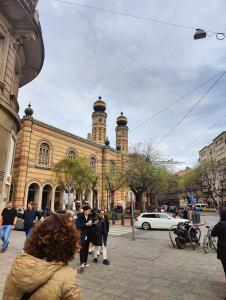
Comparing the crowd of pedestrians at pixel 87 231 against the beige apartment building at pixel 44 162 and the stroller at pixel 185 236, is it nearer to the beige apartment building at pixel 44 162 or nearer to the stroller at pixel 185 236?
the stroller at pixel 185 236

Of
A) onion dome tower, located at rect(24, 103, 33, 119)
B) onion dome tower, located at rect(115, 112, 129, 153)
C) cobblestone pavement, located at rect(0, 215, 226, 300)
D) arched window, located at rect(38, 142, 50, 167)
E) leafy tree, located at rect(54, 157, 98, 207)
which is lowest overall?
cobblestone pavement, located at rect(0, 215, 226, 300)

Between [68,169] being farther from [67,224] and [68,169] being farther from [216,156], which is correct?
[216,156]

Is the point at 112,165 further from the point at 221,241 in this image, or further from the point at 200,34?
the point at 221,241

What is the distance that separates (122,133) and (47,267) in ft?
179

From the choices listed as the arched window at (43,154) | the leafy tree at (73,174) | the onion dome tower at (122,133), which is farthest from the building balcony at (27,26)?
the onion dome tower at (122,133)

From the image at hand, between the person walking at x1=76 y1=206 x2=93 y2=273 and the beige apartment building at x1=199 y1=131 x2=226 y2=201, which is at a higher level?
the beige apartment building at x1=199 y1=131 x2=226 y2=201

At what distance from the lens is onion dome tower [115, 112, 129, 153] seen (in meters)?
55.4

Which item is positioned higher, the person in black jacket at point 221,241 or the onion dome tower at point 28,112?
the onion dome tower at point 28,112

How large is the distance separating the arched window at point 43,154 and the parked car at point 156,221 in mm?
17609

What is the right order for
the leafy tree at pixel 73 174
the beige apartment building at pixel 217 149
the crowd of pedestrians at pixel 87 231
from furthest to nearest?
the beige apartment building at pixel 217 149
the leafy tree at pixel 73 174
the crowd of pedestrians at pixel 87 231

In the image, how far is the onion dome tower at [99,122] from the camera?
49.9m

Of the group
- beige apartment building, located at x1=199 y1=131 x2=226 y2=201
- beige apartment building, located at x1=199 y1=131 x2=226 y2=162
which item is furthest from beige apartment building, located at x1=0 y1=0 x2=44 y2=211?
beige apartment building, located at x1=199 y1=131 x2=226 y2=162

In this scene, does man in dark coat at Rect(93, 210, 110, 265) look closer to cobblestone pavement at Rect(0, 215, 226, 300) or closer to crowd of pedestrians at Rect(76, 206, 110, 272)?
crowd of pedestrians at Rect(76, 206, 110, 272)

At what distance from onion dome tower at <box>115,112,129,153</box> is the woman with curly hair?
52.4 meters
